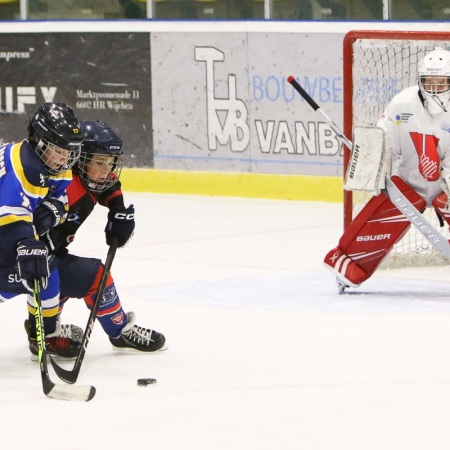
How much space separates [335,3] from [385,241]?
10.3ft

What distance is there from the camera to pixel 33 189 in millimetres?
4004

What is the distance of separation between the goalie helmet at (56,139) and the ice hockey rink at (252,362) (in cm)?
66

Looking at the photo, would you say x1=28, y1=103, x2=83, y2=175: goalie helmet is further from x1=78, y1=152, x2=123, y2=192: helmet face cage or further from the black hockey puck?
the black hockey puck

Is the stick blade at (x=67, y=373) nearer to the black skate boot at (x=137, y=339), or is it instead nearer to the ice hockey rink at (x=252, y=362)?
the ice hockey rink at (x=252, y=362)

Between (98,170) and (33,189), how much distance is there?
32 centimetres

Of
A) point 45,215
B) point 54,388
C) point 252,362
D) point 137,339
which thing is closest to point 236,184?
point 137,339

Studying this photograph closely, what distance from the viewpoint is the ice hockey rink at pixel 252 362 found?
3.52 metres

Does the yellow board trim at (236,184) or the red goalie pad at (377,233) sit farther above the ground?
the red goalie pad at (377,233)

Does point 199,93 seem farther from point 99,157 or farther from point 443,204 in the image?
point 99,157

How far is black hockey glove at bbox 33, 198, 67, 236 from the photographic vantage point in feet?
13.6

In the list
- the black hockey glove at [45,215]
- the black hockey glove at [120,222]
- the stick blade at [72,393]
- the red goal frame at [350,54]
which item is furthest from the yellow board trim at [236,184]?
the stick blade at [72,393]

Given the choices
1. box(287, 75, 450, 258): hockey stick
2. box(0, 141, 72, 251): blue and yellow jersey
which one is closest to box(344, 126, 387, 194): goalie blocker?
box(287, 75, 450, 258): hockey stick

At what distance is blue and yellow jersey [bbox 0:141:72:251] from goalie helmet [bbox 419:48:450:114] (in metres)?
2.01

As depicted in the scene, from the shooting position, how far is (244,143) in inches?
347
